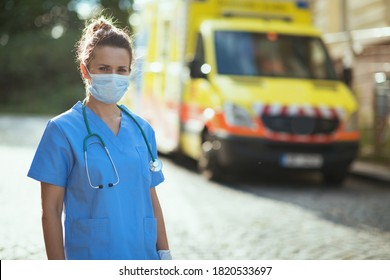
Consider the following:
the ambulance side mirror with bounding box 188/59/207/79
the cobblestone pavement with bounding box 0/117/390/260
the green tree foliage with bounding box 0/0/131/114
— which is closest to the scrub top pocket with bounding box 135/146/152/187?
the cobblestone pavement with bounding box 0/117/390/260

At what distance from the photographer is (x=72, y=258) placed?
2910mm

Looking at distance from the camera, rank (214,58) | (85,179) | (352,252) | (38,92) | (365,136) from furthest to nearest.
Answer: (38,92)
(365,136)
(214,58)
(352,252)
(85,179)

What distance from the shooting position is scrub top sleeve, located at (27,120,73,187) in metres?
2.82

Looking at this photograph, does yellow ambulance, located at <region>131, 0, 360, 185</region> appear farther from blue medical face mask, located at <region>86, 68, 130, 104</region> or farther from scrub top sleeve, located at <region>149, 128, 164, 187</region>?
blue medical face mask, located at <region>86, 68, 130, 104</region>

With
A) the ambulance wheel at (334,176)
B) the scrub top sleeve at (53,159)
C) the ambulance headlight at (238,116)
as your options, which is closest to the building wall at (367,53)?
the ambulance wheel at (334,176)

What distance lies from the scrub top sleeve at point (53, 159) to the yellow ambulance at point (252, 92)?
24.7 feet

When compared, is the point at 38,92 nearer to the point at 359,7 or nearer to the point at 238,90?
the point at 359,7

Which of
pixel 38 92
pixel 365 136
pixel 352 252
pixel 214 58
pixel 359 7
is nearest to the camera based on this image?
pixel 352 252

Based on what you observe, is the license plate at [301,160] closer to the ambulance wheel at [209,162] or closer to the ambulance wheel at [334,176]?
the ambulance wheel at [334,176]

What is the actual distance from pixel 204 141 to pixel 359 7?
6595 mm

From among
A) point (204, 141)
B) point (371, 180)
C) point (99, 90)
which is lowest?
point (371, 180)

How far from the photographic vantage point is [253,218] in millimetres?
8086

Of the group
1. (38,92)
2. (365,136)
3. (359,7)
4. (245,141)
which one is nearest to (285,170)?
(245,141)

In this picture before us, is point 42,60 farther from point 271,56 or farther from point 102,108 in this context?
point 102,108
